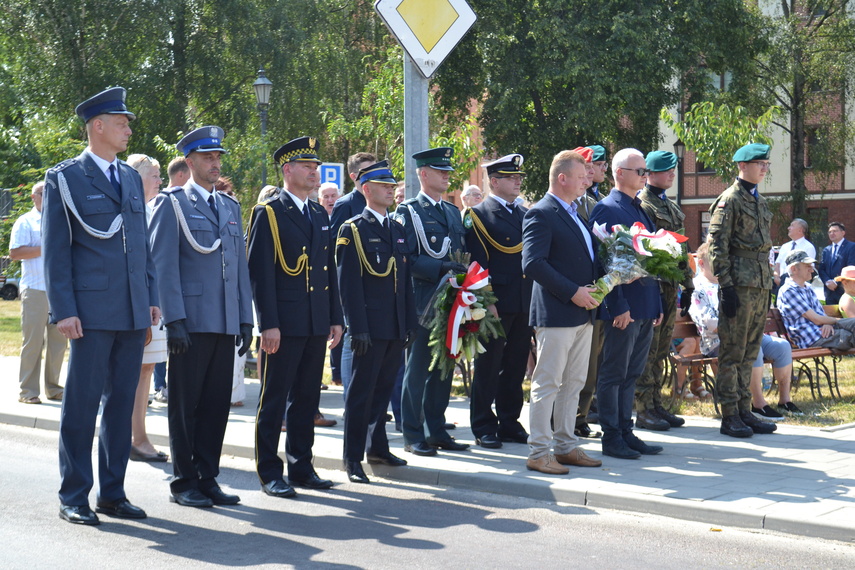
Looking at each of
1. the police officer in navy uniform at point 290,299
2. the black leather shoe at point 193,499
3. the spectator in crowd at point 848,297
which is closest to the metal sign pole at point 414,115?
the police officer in navy uniform at point 290,299

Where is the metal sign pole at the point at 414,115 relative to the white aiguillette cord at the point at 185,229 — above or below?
above

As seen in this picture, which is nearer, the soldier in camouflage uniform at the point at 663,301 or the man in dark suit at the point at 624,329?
the man in dark suit at the point at 624,329

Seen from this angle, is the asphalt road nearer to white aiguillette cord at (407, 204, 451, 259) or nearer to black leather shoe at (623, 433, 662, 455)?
black leather shoe at (623, 433, 662, 455)

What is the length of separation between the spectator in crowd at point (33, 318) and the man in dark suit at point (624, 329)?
6.24m

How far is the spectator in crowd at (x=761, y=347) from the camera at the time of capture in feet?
34.3

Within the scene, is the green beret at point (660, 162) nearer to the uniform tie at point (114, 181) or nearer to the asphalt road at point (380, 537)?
the asphalt road at point (380, 537)

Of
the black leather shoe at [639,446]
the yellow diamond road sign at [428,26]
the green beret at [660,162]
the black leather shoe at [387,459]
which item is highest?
the yellow diamond road sign at [428,26]

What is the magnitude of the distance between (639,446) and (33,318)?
689cm

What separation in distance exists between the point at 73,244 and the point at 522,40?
32.1 meters

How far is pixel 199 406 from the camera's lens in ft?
23.0

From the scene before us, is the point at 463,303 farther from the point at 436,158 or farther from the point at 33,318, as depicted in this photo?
the point at 33,318

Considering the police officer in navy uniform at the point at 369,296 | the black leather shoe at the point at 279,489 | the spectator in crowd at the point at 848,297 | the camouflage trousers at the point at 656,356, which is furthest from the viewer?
the spectator in crowd at the point at 848,297

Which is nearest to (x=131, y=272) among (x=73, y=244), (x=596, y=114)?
(x=73, y=244)

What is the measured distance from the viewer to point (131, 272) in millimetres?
6480
